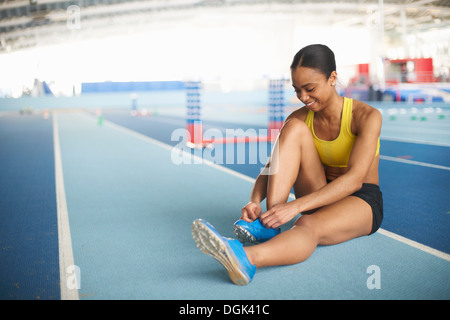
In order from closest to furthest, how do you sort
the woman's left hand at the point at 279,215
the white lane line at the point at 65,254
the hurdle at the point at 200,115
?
the white lane line at the point at 65,254 → the woman's left hand at the point at 279,215 → the hurdle at the point at 200,115

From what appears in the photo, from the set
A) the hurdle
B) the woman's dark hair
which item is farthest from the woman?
the hurdle

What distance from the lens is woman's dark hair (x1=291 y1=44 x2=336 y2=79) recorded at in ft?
7.23

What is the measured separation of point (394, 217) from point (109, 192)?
2510 millimetres

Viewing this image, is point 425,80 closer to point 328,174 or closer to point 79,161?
point 79,161

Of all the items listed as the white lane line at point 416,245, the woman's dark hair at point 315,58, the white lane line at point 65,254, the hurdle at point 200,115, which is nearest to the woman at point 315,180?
the woman's dark hair at point 315,58

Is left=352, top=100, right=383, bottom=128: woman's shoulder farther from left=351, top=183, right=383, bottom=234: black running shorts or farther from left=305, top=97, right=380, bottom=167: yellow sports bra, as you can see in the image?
left=351, top=183, right=383, bottom=234: black running shorts

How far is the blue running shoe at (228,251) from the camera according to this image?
1.89m

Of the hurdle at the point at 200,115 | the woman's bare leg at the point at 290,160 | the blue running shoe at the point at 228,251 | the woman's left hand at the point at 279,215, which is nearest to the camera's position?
the blue running shoe at the point at 228,251

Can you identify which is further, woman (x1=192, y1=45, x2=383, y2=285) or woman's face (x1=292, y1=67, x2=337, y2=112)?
woman's face (x1=292, y1=67, x2=337, y2=112)

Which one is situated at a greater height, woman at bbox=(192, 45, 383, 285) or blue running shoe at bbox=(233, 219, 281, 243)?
woman at bbox=(192, 45, 383, 285)

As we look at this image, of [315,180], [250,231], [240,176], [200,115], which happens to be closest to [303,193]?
[315,180]

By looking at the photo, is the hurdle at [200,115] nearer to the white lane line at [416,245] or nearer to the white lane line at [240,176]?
the white lane line at [240,176]

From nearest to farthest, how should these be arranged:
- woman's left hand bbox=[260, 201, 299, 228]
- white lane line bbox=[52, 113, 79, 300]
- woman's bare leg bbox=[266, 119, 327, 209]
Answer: white lane line bbox=[52, 113, 79, 300], woman's left hand bbox=[260, 201, 299, 228], woman's bare leg bbox=[266, 119, 327, 209]

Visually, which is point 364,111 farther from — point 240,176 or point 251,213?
point 240,176
